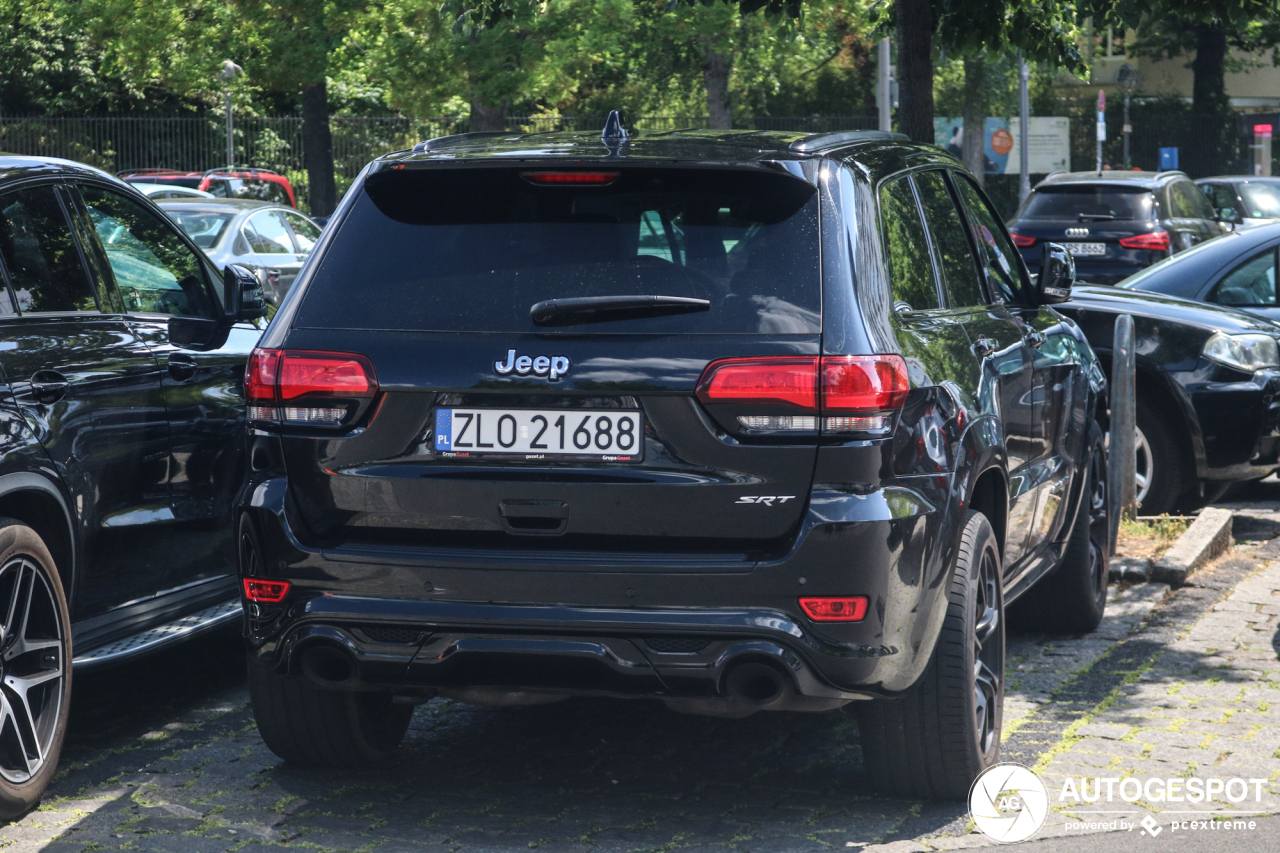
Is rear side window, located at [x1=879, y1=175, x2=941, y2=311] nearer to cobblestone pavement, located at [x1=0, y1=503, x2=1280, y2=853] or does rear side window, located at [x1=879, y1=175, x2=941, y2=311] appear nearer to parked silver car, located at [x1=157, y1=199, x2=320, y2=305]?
cobblestone pavement, located at [x1=0, y1=503, x2=1280, y2=853]

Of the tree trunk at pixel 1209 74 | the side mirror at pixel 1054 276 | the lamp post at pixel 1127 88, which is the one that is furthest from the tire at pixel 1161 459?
the tree trunk at pixel 1209 74

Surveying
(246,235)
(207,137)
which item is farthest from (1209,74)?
(246,235)

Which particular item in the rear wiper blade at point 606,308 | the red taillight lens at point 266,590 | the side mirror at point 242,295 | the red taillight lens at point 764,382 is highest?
the rear wiper blade at point 606,308

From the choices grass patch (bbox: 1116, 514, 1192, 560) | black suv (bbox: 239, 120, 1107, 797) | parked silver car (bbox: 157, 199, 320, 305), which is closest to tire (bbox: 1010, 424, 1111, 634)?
grass patch (bbox: 1116, 514, 1192, 560)

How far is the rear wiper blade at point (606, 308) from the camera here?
3.93 m

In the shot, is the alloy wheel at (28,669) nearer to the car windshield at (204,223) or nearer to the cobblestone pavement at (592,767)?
the cobblestone pavement at (592,767)

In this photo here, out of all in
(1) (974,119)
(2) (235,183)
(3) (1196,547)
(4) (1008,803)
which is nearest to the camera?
(4) (1008,803)

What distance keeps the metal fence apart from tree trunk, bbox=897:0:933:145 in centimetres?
2672

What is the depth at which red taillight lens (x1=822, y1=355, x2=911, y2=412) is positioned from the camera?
382cm

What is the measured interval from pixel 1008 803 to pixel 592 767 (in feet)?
3.97

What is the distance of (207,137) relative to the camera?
39.1 meters

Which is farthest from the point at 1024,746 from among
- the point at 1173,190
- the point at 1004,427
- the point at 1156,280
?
the point at 1173,190

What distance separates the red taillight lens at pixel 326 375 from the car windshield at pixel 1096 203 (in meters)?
14.8

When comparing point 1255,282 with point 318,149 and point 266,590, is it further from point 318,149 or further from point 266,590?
point 318,149
